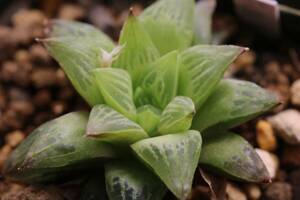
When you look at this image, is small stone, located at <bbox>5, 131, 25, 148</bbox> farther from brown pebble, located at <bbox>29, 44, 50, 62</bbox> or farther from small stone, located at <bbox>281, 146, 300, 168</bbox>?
small stone, located at <bbox>281, 146, 300, 168</bbox>

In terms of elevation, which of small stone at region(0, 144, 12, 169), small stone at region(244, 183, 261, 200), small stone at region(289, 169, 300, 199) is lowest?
small stone at region(289, 169, 300, 199)

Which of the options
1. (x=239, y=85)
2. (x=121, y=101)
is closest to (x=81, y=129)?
(x=121, y=101)

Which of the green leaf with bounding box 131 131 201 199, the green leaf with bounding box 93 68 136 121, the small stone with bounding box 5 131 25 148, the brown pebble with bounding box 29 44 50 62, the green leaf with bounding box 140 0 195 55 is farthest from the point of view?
the brown pebble with bounding box 29 44 50 62

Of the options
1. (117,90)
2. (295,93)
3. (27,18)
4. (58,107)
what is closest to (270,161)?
(295,93)

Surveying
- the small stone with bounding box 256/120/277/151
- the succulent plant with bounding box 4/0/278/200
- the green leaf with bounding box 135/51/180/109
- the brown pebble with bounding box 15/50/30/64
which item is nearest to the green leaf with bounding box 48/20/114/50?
the succulent plant with bounding box 4/0/278/200

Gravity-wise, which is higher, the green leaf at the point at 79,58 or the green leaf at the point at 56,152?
the green leaf at the point at 79,58

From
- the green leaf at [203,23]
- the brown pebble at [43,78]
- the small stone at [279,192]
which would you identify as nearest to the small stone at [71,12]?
the brown pebble at [43,78]

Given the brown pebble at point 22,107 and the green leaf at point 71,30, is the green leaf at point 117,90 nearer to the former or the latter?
the green leaf at point 71,30
